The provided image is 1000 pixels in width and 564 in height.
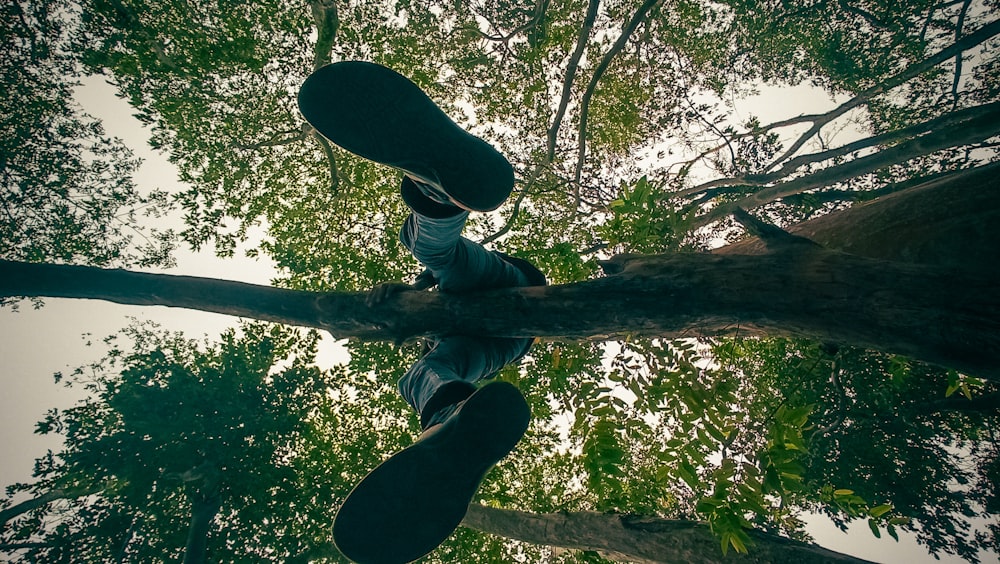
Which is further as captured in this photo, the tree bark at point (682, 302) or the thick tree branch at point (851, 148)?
the thick tree branch at point (851, 148)

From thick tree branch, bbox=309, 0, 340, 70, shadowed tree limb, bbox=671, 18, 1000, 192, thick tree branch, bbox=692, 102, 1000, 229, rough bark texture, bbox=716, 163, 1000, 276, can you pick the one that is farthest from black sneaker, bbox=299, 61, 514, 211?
shadowed tree limb, bbox=671, 18, 1000, 192

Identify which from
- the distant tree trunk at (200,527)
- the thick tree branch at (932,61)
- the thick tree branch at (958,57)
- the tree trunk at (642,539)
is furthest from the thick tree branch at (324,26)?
the thick tree branch at (958,57)

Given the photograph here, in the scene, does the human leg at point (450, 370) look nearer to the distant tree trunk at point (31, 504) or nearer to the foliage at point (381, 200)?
the foliage at point (381, 200)

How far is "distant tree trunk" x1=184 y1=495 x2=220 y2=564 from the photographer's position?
7.86 meters

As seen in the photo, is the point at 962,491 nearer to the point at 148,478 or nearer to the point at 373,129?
the point at 373,129

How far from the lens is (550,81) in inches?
360

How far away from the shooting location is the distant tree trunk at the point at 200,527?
786cm

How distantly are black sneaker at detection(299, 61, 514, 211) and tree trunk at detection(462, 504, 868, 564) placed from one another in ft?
13.7

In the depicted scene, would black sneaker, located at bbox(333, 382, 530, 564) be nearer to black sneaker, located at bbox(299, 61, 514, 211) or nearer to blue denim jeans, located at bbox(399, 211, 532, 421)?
blue denim jeans, located at bbox(399, 211, 532, 421)

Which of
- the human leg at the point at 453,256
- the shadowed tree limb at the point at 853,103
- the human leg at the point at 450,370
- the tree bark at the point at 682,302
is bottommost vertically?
the human leg at the point at 450,370

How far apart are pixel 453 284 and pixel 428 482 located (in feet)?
4.57

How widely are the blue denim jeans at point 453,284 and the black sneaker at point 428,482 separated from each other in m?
0.37

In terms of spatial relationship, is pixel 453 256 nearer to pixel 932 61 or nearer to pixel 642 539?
pixel 642 539

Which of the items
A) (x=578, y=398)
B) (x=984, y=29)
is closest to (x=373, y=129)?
(x=578, y=398)
